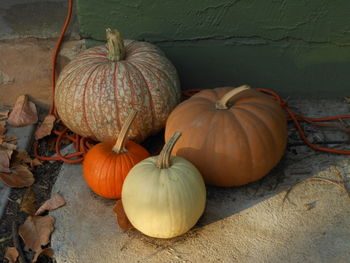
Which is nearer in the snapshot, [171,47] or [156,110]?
[156,110]

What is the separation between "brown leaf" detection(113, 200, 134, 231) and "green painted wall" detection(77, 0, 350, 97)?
1.38m

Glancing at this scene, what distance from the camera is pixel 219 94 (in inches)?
112

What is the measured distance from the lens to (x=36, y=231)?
2.55 m

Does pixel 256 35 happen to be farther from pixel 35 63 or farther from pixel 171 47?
pixel 35 63

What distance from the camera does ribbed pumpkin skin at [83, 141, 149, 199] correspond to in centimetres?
261

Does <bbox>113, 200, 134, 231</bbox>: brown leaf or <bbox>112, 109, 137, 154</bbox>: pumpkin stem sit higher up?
<bbox>112, 109, 137, 154</bbox>: pumpkin stem

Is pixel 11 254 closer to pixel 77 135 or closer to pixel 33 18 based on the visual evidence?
pixel 77 135

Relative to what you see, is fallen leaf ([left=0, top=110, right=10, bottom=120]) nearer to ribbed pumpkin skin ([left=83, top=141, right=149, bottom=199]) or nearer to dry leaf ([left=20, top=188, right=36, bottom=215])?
dry leaf ([left=20, top=188, right=36, bottom=215])

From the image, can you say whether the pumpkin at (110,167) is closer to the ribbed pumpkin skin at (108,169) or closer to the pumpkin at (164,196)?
the ribbed pumpkin skin at (108,169)

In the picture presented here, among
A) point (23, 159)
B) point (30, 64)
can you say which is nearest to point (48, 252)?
point (23, 159)

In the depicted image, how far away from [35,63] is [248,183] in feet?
6.39

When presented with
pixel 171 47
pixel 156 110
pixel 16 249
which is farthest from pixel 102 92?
pixel 16 249

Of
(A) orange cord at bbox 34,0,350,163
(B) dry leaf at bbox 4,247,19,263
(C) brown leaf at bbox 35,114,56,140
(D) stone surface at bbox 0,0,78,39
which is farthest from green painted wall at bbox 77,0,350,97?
(B) dry leaf at bbox 4,247,19,263

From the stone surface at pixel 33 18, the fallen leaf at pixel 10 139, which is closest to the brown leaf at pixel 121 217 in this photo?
the fallen leaf at pixel 10 139
